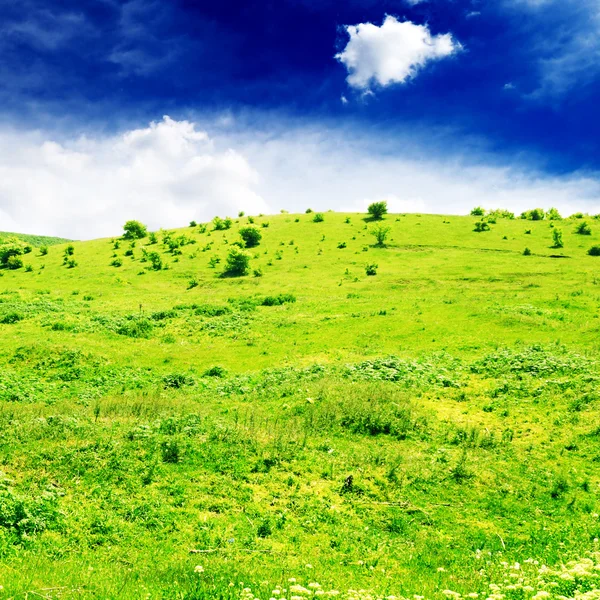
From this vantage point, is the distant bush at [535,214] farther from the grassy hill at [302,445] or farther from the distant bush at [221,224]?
the distant bush at [221,224]

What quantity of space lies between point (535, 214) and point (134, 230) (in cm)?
7333

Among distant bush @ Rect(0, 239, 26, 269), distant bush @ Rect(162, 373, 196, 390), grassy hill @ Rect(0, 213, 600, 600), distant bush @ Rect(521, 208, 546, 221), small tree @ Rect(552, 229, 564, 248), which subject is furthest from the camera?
distant bush @ Rect(521, 208, 546, 221)

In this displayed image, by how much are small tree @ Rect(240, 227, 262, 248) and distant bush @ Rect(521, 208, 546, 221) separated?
4827 centimetres

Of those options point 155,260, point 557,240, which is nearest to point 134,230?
point 155,260

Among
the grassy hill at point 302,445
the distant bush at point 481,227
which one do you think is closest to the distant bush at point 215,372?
A: the grassy hill at point 302,445

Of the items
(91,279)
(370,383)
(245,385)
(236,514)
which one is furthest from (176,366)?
(91,279)

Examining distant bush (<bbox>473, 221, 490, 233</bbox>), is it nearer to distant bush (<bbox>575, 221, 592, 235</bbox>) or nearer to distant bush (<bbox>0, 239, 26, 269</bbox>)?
distant bush (<bbox>575, 221, 592, 235</bbox>)

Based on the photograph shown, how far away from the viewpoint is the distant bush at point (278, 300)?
44.2m

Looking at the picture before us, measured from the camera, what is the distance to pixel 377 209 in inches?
3280

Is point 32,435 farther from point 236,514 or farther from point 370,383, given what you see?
point 370,383

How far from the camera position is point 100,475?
13.1 m

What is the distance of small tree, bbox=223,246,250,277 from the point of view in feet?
191

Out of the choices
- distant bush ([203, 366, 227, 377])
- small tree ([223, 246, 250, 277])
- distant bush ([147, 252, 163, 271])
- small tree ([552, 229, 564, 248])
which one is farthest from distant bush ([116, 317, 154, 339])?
small tree ([552, 229, 564, 248])

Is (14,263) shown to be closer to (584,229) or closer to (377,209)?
(377,209)
